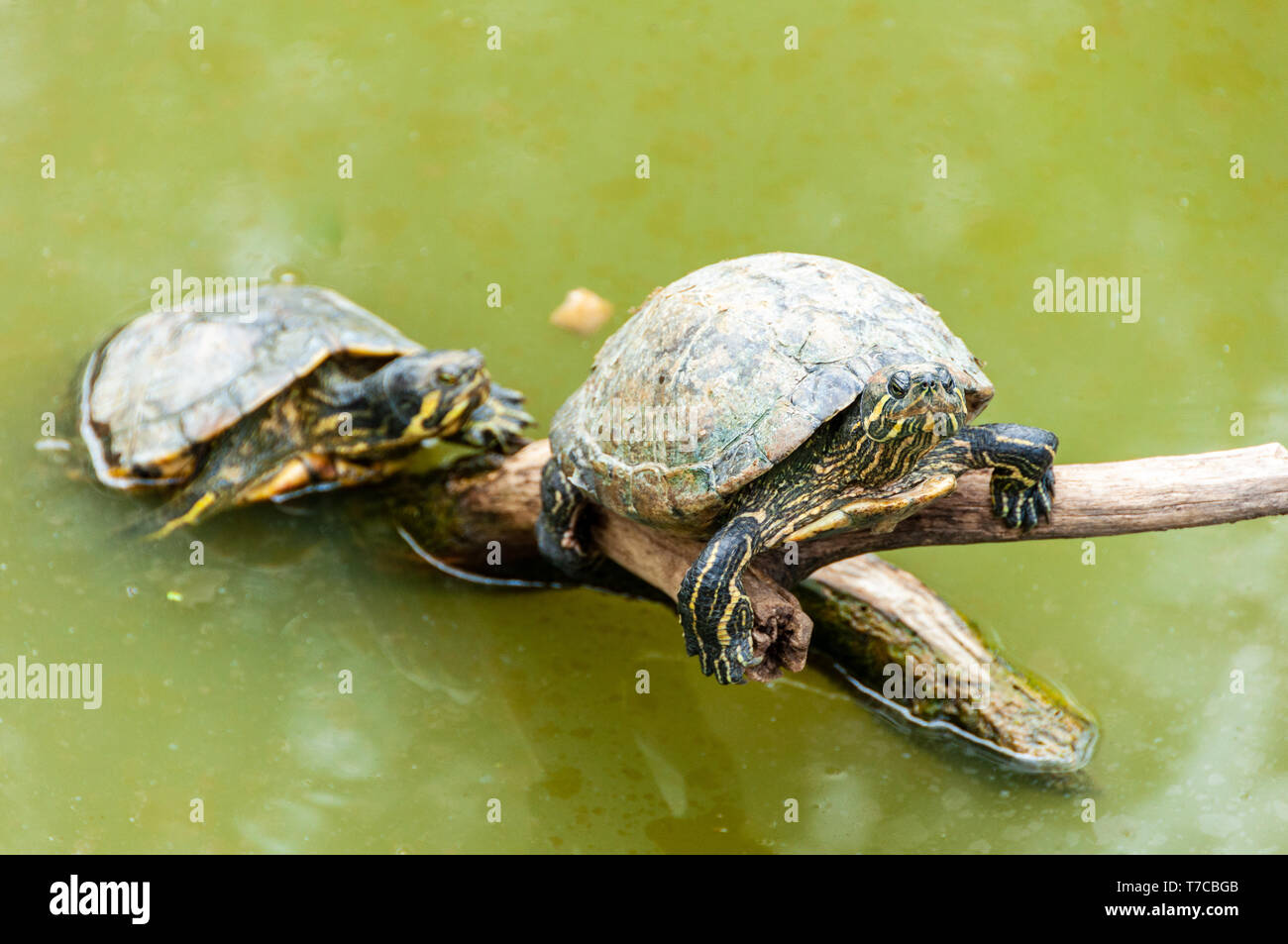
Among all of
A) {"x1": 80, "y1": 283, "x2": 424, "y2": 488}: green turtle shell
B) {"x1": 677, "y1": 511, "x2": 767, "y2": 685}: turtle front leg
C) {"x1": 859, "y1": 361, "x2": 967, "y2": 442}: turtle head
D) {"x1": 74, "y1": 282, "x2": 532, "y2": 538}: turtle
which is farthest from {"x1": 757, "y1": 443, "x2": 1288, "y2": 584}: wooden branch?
{"x1": 80, "y1": 283, "x2": 424, "y2": 488}: green turtle shell

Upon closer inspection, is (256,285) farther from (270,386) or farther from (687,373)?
(687,373)

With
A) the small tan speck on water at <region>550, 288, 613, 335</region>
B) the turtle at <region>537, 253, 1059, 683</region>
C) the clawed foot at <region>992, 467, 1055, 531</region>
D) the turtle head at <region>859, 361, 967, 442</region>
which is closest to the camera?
the turtle head at <region>859, 361, 967, 442</region>

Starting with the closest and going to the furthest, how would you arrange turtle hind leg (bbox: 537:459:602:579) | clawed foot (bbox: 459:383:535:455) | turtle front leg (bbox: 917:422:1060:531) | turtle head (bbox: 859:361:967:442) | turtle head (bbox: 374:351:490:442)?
turtle head (bbox: 859:361:967:442) < turtle front leg (bbox: 917:422:1060:531) < turtle hind leg (bbox: 537:459:602:579) < turtle head (bbox: 374:351:490:442) < clawed foot (bbox: 459:383:535:455)

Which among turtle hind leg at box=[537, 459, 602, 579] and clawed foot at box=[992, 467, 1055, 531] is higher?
clawed foot at box=[992, 467, 1055, 531]

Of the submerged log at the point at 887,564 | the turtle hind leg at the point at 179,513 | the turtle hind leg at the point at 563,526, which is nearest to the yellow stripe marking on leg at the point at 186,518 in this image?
the turtle hind leg at the point at 179,513

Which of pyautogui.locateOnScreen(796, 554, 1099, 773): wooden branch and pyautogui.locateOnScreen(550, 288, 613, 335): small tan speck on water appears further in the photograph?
pyautogui.locateOnScreen(550, 288, 613, 335): small tan speck on water

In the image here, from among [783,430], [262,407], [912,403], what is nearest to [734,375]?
[783,430]

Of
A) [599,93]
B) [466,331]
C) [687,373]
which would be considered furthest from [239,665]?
[599,93]

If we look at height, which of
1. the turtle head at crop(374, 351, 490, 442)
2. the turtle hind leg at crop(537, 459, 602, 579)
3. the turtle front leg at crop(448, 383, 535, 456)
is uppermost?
the turtle head at crop(374, 351, 490, 442)

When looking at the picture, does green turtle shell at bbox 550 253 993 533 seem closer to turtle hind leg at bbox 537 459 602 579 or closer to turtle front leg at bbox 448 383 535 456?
turtle hind leg at bbox 537 459 602 579

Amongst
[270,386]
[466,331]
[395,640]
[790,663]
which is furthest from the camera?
[466,331]
